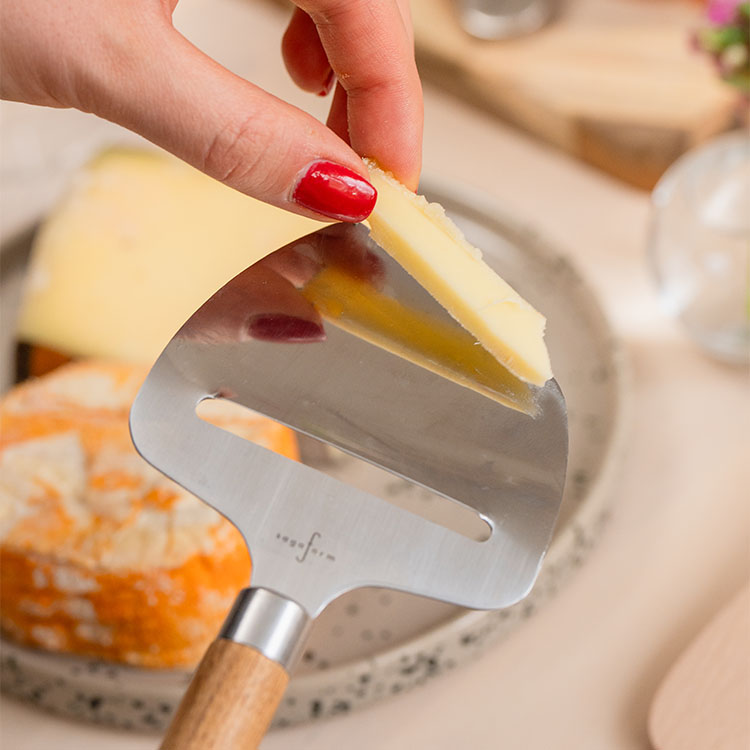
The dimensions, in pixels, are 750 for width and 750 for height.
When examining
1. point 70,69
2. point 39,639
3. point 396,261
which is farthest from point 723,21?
point 39,639

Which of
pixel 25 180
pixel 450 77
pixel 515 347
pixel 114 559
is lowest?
pixel 25 180

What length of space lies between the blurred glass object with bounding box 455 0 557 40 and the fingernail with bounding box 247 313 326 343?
70 cm

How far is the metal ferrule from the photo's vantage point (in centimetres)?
41

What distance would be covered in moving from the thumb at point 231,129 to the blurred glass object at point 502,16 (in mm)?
676

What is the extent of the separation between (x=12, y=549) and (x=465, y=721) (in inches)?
12.4

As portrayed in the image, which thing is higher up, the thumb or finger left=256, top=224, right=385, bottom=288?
the thumb

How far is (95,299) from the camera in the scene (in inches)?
30.9

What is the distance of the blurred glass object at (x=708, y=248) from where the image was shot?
80 centimetres

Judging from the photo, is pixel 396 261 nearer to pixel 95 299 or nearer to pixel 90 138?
pixel 95 299

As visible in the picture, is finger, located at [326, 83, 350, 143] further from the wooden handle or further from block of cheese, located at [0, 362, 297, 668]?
the wooden handle

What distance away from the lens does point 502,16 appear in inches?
43.3

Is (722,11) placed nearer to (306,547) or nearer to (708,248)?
(708,248)

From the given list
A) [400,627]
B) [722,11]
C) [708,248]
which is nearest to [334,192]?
[400,627]

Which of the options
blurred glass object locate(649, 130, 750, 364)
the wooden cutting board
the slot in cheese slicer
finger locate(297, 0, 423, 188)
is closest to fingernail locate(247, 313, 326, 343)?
the slot in cheese slicer
